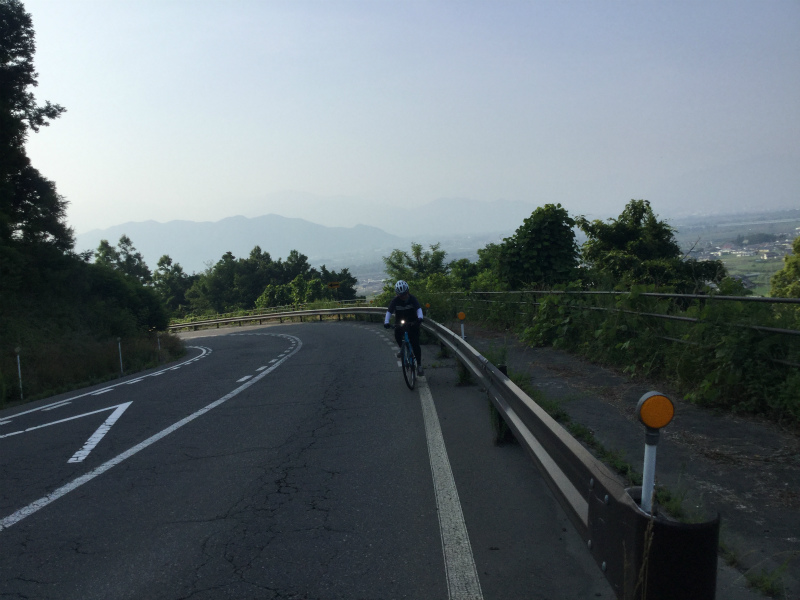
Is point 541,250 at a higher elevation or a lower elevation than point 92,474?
higher

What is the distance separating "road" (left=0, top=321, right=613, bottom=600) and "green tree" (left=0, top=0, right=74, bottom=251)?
21.8 metres

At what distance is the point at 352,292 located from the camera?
373ft

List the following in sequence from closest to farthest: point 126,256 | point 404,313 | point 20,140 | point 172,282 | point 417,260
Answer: point 404,313 < point 20,140 < point 417,260 < point 126,256 < point 172,282

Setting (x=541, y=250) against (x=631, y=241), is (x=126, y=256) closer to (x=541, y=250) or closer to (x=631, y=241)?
(x=631, y=241)

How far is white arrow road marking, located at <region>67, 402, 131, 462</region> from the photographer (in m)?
7.16

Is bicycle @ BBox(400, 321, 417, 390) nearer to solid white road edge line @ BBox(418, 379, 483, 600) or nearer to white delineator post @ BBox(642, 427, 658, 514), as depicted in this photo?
solid white road edge line @ BBox(418, 379, 483, 600)

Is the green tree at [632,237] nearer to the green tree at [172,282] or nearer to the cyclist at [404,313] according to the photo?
the cyclist at [404,313]

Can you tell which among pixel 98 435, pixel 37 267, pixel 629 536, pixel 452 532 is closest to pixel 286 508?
pixel 452 532

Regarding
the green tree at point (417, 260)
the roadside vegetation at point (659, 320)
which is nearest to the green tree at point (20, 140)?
the roadside vegetation at point (659, 320)

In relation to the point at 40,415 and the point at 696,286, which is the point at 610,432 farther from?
the point at 40,415

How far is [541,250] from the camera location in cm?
2186

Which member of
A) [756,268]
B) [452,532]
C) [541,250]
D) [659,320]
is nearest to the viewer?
[452,532]

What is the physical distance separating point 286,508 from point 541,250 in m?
18.1

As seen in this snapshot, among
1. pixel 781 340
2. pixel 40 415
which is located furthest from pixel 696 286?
pixel 40 415
